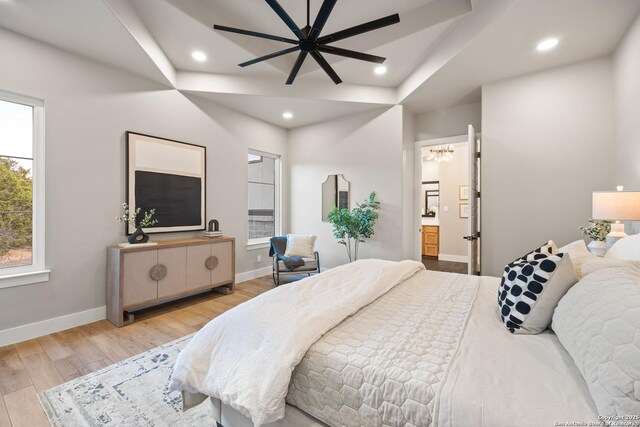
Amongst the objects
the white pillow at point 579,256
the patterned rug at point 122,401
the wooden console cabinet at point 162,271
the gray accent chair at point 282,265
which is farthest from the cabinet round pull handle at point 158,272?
the white pillow at point 579,256

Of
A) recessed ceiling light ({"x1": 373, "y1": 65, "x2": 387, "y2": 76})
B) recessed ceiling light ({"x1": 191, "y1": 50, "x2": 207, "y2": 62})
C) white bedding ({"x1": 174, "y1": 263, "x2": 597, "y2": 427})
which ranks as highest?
recessed ceiling light ({"x1": 373, "y1": 65, "x2": 387, "y2": 76})

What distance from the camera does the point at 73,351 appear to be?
2.30 m

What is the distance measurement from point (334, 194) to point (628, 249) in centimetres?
362

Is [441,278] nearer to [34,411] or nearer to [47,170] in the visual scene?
[34,411]

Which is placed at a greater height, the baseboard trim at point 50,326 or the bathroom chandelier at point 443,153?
the bathroom chandelier at point 443,153

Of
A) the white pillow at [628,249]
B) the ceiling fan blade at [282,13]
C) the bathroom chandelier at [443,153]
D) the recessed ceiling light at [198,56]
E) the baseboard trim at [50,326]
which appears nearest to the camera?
the white pillow at [628,249]

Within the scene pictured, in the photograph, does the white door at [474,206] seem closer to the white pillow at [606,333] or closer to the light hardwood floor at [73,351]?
the white pillow at [606,333]

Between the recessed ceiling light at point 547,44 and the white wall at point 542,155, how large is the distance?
0.52m

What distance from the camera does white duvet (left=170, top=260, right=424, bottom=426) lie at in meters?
1.03

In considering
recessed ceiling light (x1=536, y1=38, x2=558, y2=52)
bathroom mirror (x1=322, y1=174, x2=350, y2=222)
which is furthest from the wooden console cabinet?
recessed ceiling light (x1=536, y1=38, x2=558, y2=52)

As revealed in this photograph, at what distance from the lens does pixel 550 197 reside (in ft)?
10.2

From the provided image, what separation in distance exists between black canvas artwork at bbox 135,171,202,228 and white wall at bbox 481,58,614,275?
150 inches

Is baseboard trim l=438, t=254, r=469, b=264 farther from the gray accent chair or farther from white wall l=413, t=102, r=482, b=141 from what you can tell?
the gray accent chair

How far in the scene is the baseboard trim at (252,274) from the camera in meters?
4.43
